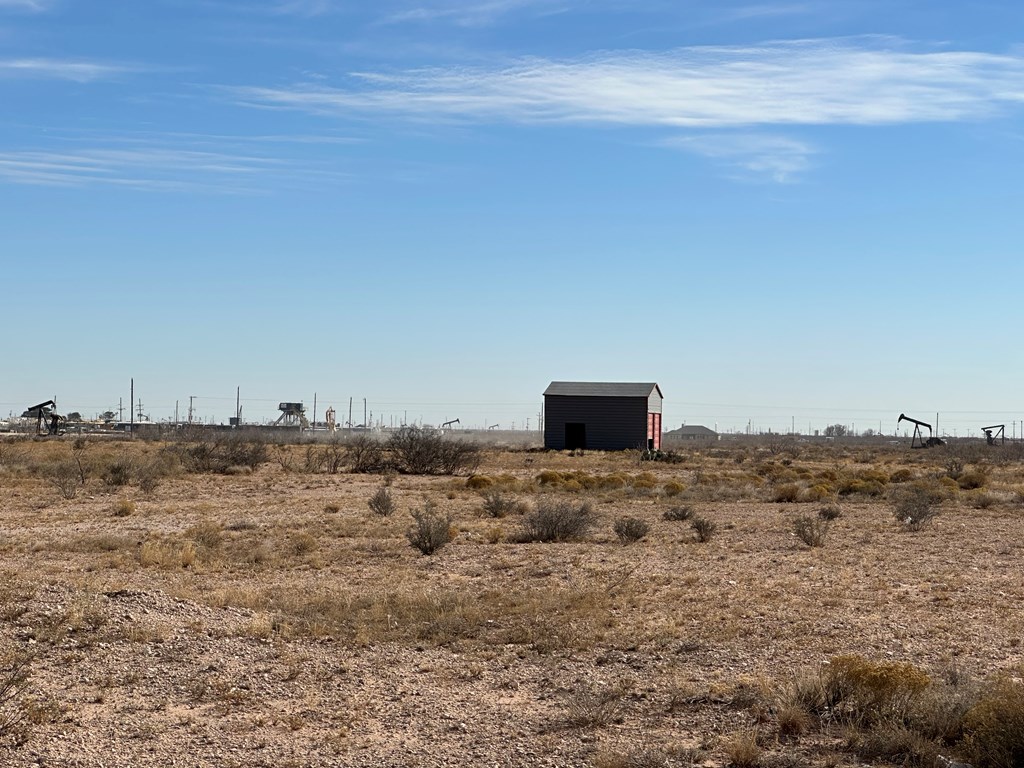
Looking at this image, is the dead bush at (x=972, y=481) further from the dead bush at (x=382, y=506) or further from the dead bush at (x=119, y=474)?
the dead bush at (x=119, y=474)

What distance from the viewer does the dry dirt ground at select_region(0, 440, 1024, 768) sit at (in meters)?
9.42

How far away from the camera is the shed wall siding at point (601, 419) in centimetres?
7281

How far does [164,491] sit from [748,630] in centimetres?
2609

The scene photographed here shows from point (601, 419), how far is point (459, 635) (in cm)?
6031

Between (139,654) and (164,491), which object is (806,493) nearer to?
(164,491)

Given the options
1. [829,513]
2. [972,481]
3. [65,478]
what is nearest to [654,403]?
[972,481]

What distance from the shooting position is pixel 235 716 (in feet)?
33.4

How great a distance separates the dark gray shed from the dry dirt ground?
1784 inches

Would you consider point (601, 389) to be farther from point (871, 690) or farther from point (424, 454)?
point (871, 690)

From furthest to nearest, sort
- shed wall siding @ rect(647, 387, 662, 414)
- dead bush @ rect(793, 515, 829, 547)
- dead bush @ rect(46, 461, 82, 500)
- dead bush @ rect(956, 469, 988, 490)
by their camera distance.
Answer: shed wall siding @ rect(647, 387, 662, 414)
dead bush @ rect(956, 469, 988, 490)
dead bush @ rect(46, 461, 82, 500)
dead bush @ rect(793, 515, 829, 547)

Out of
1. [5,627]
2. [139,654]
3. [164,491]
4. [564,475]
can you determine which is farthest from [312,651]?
[564,475]

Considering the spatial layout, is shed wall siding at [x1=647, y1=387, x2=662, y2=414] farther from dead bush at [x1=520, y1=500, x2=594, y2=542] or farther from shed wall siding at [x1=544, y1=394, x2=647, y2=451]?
dead bush at [x1=520, y1=500, x2=594, y2=542]

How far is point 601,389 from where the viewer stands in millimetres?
75812

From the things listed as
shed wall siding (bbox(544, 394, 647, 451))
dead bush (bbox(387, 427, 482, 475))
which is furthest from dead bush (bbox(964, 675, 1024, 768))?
shed wall siding (bbox(544, 394, 647, 451))
